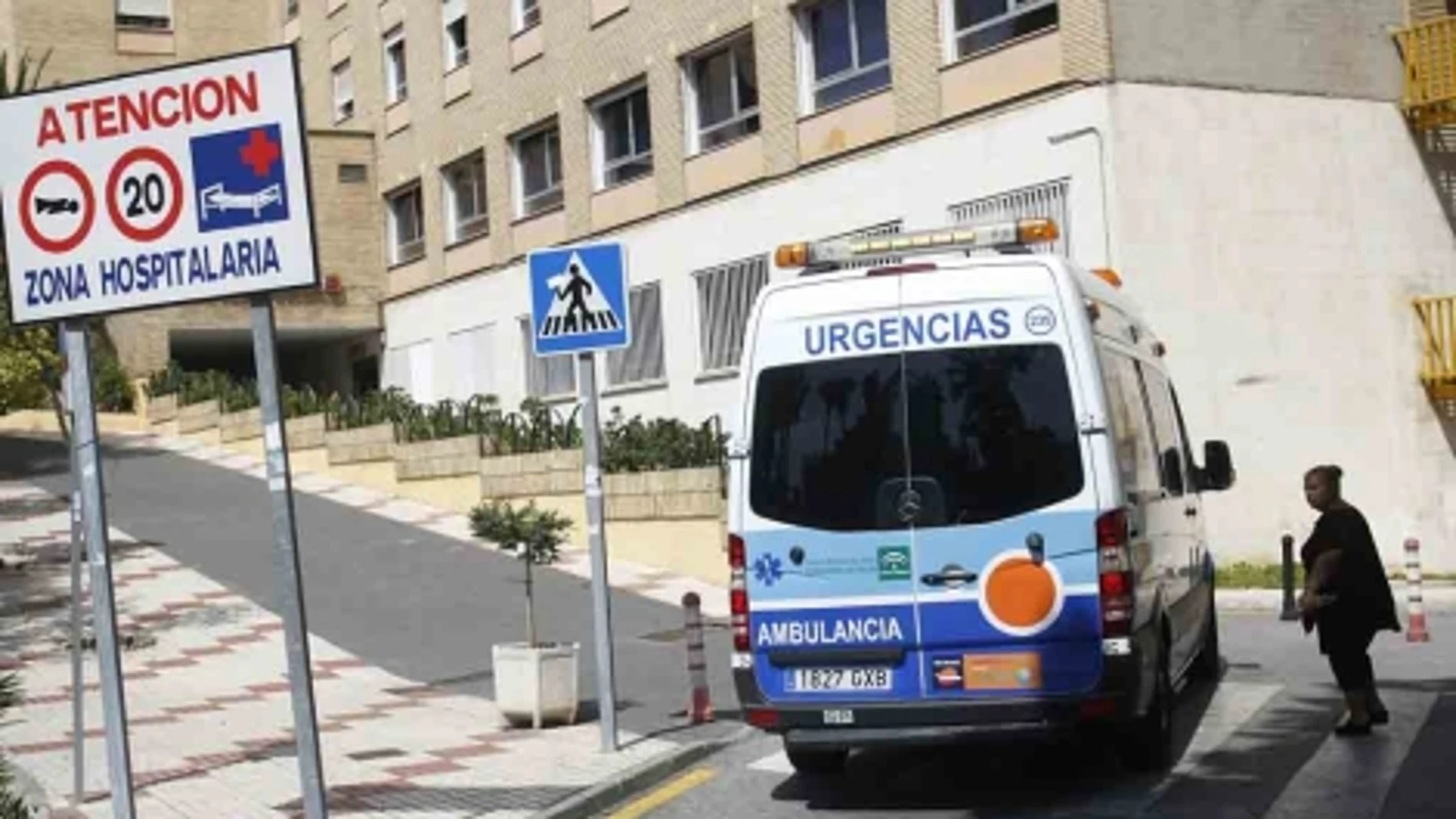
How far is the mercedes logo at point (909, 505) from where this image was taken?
8250 millimetres

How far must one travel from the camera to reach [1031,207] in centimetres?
2027

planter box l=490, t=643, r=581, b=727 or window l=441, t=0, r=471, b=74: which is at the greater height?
window l=441, t=0, r=471, b=74

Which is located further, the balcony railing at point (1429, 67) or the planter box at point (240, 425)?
the planter box at point (240, 425)

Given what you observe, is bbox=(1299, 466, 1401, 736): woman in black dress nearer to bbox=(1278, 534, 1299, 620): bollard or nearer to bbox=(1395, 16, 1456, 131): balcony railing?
bbox=(1278, 534, 1299, 620): bollard

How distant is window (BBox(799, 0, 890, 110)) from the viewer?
2333 cm

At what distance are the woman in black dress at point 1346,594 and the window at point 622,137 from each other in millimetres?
19751

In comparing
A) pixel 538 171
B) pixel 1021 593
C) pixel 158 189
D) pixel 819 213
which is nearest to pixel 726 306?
pixel 819 213

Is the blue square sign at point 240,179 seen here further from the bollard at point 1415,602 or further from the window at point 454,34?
the window at point 454,34

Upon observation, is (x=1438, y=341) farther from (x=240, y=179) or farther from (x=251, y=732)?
(x=240, y=179)

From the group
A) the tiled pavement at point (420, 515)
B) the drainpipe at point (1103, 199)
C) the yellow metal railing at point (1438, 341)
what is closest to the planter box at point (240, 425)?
the tiled pavement at point (420, 515)

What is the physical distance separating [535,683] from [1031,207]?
1114 centimetres

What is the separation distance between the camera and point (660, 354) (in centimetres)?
2750

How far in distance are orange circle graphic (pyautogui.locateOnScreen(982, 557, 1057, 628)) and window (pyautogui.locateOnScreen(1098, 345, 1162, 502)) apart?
2.04ft

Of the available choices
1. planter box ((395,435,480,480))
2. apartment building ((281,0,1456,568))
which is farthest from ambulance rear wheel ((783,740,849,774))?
planter box ((395,435,480,480))
